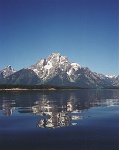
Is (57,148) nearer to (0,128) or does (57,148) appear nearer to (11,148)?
(11,148)

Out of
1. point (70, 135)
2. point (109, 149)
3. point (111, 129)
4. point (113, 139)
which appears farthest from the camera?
point (111, 129)

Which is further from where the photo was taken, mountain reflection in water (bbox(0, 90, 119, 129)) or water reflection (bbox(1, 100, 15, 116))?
water reflection (bbox(1, 100, 15, 116))

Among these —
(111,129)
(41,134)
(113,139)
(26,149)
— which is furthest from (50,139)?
(111,129)

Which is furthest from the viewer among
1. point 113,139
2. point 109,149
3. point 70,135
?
point 70,135

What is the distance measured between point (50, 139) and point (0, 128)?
1115 centimetres

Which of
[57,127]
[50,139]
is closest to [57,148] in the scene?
[50,139]

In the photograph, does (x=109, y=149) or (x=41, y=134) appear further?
(x=41, y=134)

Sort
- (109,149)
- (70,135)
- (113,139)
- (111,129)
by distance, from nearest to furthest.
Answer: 1. (109,149)
2. (113,139)
3. (70,135)
4. (111,129)

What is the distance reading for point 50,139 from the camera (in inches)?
1112

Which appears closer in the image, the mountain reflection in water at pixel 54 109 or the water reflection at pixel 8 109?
the mountain reflection in water at pixel 54 109

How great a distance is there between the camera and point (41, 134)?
101 ft

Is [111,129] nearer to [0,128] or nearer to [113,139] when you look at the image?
Result: [113,139]

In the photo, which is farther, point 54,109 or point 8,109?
point 8,109

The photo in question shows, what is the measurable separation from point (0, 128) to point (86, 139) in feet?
46.1
